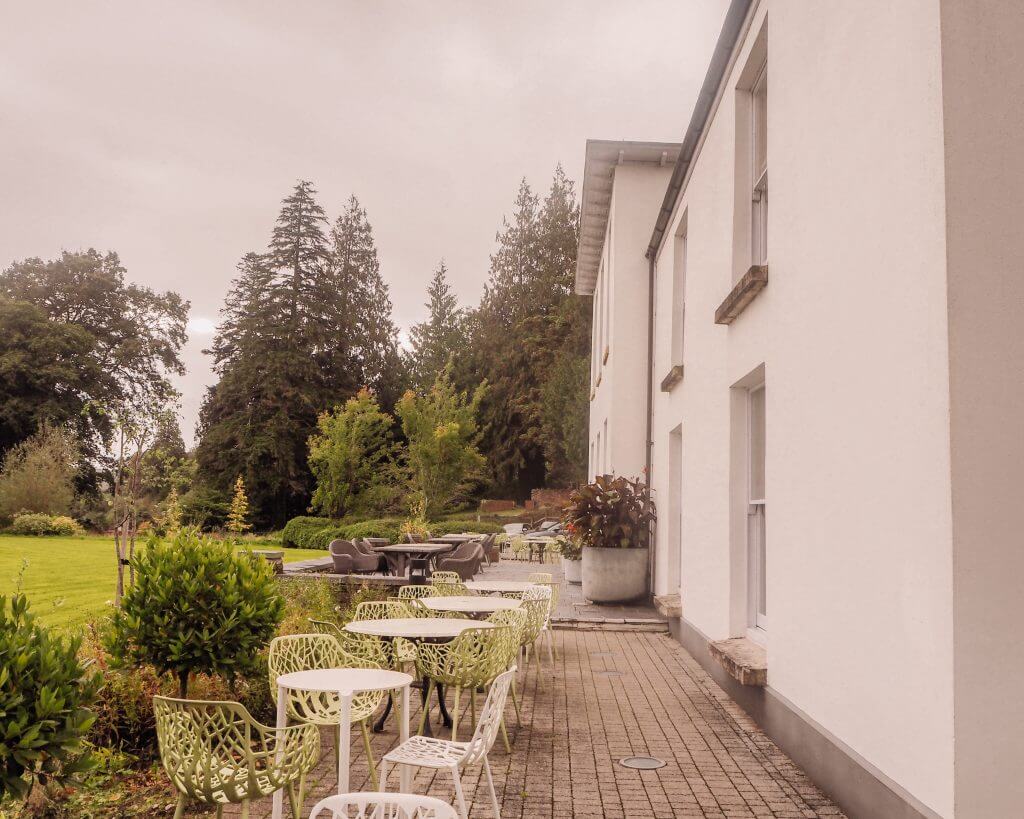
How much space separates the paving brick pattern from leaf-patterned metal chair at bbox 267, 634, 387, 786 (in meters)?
0.38

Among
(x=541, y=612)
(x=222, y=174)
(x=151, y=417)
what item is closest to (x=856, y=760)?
(x=541, y=612)

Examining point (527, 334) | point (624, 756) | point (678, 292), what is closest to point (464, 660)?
point (624, 756)

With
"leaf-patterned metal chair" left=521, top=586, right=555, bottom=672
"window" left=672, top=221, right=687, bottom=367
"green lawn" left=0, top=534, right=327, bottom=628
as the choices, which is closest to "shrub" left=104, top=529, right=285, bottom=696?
"green lawn" left=0, top=534, right=327, bottom=628

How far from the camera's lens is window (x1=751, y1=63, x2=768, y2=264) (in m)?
7.24

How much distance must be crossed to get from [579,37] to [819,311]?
6.16 metres

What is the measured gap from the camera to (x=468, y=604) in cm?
775

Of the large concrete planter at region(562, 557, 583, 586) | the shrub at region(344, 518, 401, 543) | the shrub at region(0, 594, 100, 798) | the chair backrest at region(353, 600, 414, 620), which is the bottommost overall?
the large concrete planter at region(562, 557, 583, 586)

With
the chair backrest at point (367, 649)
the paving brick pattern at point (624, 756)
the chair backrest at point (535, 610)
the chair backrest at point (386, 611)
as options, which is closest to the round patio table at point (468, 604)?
the chair backrest at point (535, 610)

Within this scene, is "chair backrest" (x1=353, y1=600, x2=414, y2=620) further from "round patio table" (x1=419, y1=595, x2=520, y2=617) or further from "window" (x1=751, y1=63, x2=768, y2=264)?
"window" (x1=751, y1=63, x2=768, y2=264)

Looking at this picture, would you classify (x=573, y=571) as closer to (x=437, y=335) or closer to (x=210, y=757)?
(x=210, y=757)

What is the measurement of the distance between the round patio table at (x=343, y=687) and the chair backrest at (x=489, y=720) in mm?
377

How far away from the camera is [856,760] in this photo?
4.19m

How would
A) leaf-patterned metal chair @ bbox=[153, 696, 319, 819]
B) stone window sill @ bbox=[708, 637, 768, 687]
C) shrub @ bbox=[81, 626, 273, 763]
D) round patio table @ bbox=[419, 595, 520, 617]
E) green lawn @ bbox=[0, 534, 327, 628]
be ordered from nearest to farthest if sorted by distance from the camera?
leaf-patterned metal chair @ bbox=[153, 696, 319, 819]
shrub @ bbox=[81, 626, 273, 763]
stone window sill @ bbox=[708, 637, 768, 687]
round patio table @ bbox=[419, 595, 520, 617]
green lawn @ bbox=[0, 534, 327, 628]

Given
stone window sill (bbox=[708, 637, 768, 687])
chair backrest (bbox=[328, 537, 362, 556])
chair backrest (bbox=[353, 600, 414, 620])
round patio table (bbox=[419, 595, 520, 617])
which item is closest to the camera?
stone window sill (bbox=[708, 637, 768, 687])
